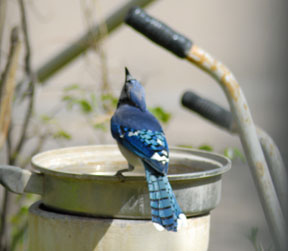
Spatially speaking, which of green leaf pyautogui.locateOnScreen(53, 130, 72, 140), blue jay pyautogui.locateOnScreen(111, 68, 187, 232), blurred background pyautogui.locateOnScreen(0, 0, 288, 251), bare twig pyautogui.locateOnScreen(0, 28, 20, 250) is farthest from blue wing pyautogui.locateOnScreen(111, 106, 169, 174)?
blurred background pyautogui.locateOnScreen(0, 0, 288, 251)

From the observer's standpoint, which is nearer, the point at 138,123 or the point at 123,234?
the point at 123,234

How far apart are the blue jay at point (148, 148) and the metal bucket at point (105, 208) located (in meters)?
0.06

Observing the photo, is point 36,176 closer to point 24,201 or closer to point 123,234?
point 123,234

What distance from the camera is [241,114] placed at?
167 centimetres

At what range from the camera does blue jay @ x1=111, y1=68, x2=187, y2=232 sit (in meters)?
1.52

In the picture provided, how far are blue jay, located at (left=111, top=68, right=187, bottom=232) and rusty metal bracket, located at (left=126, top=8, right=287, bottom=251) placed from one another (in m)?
0.23

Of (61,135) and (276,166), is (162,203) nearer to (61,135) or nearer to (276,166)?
(276,166)

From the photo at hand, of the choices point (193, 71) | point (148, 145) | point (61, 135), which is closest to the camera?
point (148, 145)

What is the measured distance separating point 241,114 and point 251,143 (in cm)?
8

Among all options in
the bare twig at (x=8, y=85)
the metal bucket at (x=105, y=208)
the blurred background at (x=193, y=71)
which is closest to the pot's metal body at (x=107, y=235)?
the metal bucket at (x=105, y=208)

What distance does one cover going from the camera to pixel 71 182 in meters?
1.61

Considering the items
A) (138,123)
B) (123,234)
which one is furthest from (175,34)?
(123,234)

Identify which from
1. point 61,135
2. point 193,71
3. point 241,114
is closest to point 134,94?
point 241,114

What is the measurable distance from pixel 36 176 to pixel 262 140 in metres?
0.65
